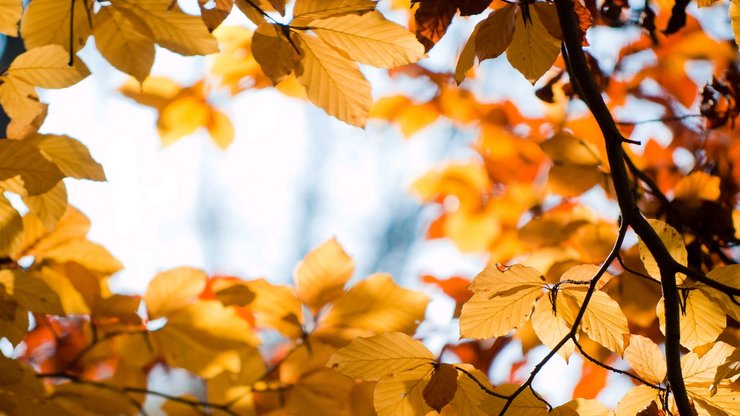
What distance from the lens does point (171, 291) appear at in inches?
33.9

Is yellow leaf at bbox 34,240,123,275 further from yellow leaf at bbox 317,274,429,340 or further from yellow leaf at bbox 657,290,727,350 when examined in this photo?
yellow leaf at bbox 657,290,727,350

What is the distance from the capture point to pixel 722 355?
574 mm

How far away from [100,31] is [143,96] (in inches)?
25.0

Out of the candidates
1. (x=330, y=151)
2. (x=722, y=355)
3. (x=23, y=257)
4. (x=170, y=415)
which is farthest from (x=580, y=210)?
(x=330, y=151)

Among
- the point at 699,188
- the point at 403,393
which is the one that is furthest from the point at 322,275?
the point at 699,188

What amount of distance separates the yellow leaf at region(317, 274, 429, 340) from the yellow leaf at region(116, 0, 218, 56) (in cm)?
36

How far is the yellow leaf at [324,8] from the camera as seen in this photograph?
555 millimetres

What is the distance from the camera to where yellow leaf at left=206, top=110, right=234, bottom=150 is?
1.36 metres

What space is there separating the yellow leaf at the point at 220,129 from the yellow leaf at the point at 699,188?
86 centimetres

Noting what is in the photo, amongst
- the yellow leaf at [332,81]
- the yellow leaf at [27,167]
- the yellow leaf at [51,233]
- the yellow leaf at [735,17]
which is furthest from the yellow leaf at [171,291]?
the yellow leaf at [735,17]

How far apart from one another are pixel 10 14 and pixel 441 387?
526 millimetres

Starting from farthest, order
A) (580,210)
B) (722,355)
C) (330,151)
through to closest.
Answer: (330,151) → (580,210) → (722,355)

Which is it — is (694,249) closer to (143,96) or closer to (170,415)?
(170,415)

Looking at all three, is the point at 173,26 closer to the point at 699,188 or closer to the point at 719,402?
the point at 719,402
